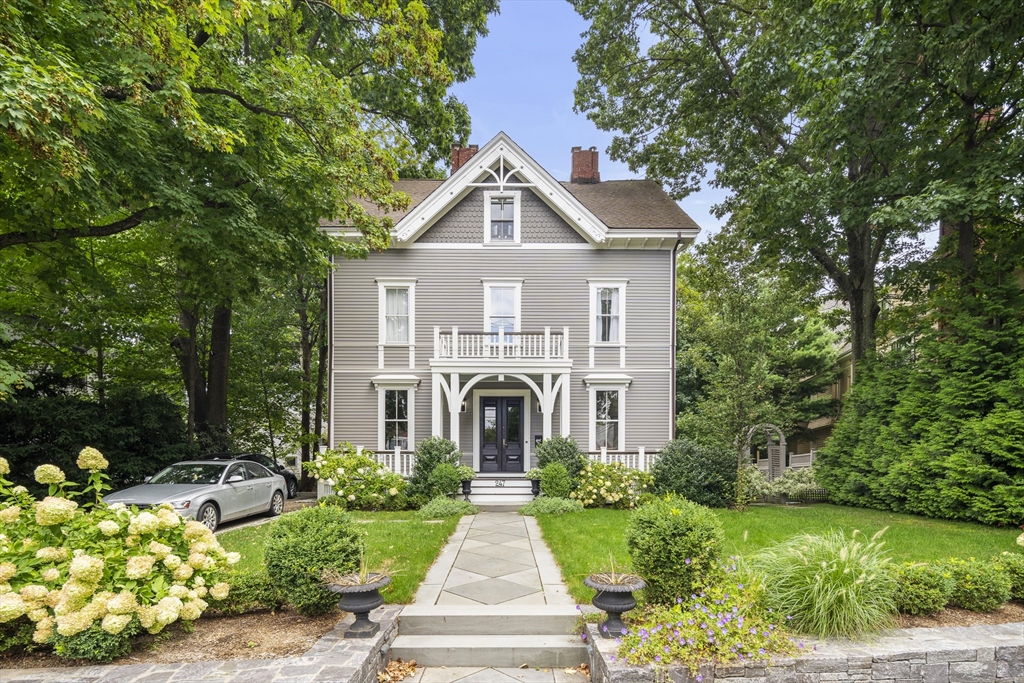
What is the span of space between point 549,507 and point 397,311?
7.03 m

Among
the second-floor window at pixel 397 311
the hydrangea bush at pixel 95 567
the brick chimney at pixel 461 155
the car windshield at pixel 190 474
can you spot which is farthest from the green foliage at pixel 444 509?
the brick chimney at pixel 461 155

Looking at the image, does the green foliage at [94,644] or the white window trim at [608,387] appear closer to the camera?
the green foliage at [94,644]

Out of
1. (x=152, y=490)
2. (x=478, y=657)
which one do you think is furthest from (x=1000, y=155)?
(x=152, y=490)

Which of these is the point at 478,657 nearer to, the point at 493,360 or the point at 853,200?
the point at 493,360

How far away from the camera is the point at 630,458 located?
13078 mm

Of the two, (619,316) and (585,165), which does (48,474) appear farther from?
(585,165)

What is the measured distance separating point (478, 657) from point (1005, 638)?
A: 4.62 meters

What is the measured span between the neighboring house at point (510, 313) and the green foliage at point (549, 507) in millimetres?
3023

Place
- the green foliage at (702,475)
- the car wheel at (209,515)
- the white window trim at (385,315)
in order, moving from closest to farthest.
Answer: the car wheel at (209,515), the green foliage at (702,475), the white window trim at (385,315)

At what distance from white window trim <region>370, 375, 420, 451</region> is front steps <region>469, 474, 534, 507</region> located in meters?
2.41

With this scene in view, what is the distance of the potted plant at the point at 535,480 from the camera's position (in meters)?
12.2

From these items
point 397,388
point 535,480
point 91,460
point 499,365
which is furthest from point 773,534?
point 397,388

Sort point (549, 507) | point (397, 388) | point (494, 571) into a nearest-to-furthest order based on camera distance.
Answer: point (494, 571) < point (549, 507) < point (397, 388)

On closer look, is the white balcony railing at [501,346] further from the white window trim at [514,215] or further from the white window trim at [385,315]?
the white window trim at [514,215]
